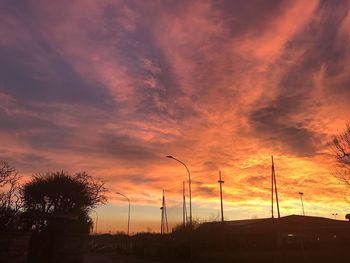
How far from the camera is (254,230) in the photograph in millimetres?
67188

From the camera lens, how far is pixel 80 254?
38.7 metres

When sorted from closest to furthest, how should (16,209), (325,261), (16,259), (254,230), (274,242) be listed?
(16,259)
(16,209)
(325,261)
(274,242)
(254,230)

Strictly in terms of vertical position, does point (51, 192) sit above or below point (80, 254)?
above

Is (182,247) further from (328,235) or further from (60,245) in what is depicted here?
(328,235)

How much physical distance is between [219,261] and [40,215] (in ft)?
62.2

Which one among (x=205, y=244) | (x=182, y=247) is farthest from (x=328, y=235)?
(x=182, y=247)

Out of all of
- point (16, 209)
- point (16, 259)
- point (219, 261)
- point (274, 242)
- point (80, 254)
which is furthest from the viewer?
point (274, 242)

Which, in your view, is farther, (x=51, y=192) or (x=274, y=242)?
(x=274, y=242)

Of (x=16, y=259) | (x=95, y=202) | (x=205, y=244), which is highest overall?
(x=95, y=202)

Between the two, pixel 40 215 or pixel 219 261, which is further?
pixel 219 261

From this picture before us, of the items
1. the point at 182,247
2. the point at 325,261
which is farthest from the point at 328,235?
the point at 325,261

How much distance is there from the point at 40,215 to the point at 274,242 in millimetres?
35290

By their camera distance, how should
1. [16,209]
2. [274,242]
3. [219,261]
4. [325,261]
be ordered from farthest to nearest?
[274,242] < [219,261] < [325,261] < [16,209]

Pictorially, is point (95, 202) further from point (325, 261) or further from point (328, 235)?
point (328, 235)
